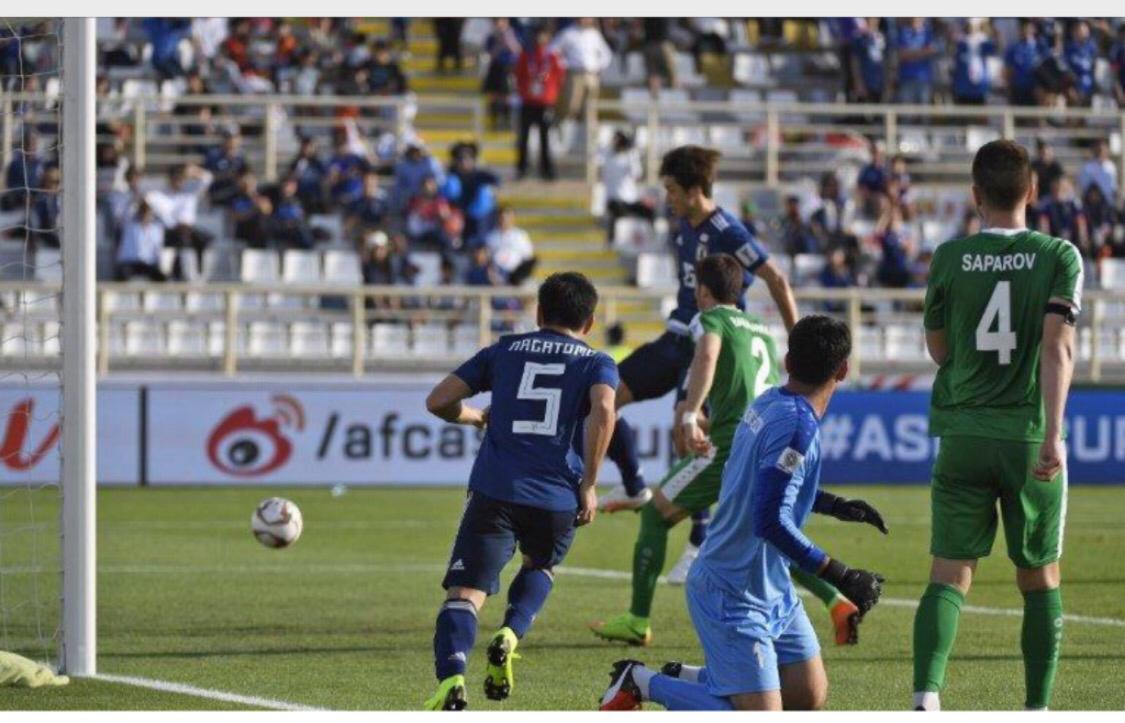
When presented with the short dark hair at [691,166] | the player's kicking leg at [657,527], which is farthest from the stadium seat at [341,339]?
the player's kicking leg at [657,527]

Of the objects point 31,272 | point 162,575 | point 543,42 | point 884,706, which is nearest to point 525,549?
point 884,706

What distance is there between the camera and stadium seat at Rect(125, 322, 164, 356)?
2520 cm

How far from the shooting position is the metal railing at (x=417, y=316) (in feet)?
80.7

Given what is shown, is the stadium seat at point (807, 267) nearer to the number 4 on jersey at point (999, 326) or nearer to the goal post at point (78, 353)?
the goal post at point (78, 353)

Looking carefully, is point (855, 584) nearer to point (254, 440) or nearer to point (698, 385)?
point (698, 385)

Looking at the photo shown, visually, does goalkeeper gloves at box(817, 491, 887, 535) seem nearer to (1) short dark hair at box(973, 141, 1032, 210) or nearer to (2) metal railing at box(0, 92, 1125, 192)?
(1) short dark hair at box(973, 141, 1032, 210)

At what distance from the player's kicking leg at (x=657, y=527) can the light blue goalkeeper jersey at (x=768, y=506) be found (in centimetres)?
335

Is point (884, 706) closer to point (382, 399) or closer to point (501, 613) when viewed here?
point (501, 613)

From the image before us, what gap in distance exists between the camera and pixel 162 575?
14047 millimetres

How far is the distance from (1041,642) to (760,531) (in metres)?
1.59

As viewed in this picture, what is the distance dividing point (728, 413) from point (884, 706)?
268cm

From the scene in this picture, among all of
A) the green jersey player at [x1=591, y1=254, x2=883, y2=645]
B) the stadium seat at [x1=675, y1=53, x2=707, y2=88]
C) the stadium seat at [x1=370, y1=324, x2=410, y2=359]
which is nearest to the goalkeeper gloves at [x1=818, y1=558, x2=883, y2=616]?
the green jersey player at [x1=591, y1=254, x2=883, y2=645]

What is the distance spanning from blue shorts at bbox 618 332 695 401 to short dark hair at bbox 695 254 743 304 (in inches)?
66.0

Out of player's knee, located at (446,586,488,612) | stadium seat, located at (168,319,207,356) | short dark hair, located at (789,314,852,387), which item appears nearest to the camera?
short dark hair, located at (789,314,852,387)
